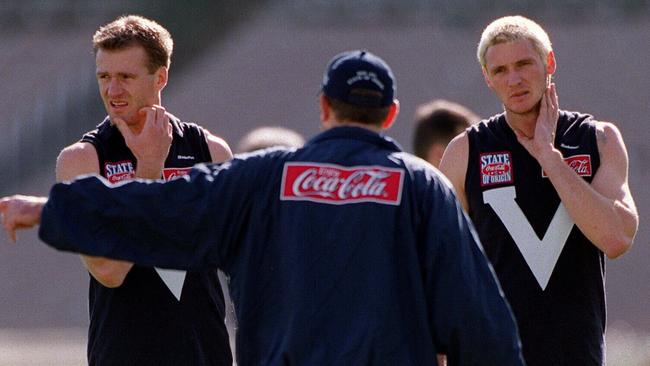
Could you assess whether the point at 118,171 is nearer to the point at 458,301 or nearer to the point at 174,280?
the point at 174,280

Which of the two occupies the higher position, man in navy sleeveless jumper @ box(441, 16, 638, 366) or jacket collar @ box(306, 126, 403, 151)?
jacket collar @ box(306, 126, 403, 151)

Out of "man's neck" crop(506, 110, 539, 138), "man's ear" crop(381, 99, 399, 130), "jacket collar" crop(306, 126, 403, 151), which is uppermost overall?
"man's ear" crop(381, 99, 399, 130)

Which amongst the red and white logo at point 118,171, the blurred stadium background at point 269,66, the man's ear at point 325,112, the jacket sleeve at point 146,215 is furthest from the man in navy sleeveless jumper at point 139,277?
the blurred stadium background at point 269,66

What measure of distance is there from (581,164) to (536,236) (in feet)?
1.19

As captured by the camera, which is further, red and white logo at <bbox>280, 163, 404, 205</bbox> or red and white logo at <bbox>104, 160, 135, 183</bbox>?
red and white logo at <bbox>104, 160, 135, 183</bbox>

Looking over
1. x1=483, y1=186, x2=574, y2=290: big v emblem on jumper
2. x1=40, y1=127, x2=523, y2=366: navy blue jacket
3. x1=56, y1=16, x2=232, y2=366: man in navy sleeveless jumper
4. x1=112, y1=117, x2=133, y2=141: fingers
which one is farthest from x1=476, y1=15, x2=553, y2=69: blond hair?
x1=112, y1=117, x2=133, y2=141: fingers

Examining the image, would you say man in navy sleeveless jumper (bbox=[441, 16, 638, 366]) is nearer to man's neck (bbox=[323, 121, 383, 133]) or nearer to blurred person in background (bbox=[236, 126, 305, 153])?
man's neck (bbox=[323, 121, 383, 133])

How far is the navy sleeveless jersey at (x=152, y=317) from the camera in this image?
579cm

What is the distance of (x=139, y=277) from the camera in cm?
579

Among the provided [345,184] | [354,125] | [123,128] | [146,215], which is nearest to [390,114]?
[354,125]

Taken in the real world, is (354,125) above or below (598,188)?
above

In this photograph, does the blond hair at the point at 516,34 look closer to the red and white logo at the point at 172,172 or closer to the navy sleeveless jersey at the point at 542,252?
the navy sleeveless jersey at the point at 542,252

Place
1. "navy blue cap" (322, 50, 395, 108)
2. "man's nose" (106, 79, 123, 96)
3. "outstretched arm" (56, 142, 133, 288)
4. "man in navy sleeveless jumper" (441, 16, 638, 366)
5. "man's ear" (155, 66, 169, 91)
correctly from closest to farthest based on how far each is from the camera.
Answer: "navy blue cap" (322, 50, 395, 108) → "outstretched arm" (56, 142, 133, 288) → "man in navy sleeveless jumper" (441, 16, 638, 366) → "man's nose" (106, 79, 123, 96) → "man's ear" (155, 66, 169, 91)

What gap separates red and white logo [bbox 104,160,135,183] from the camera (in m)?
5.82
